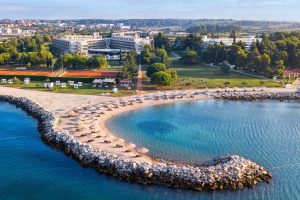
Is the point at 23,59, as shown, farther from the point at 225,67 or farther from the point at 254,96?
the point at 254,96

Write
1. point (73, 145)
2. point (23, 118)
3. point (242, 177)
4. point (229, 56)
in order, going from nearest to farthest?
1. point (242, 177)
2. point (73, 145)
3. point (23, 118)
4. point (229, 56)

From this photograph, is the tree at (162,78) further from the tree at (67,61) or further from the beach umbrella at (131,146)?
Answer: the beach umbrella at (131,146)

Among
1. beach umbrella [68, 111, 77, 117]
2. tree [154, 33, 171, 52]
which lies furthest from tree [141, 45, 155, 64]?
beach umbrella [68, 111, 77, 117]

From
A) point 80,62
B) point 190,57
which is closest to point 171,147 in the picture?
point 80,62

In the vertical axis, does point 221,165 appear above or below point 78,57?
below

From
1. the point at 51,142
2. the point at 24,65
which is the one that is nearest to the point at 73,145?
the point at 51,142

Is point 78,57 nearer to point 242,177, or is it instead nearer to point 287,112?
point 287,112

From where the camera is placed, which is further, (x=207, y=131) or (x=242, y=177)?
(x=207, y=131)
